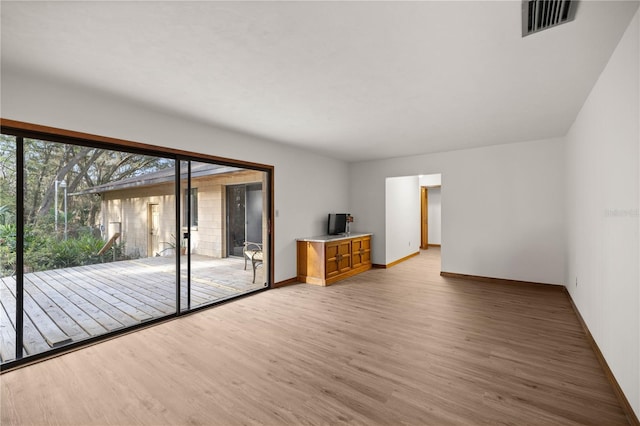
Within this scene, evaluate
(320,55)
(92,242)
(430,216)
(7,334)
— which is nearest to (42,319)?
(7,334)

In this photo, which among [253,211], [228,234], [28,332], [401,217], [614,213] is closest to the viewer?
[614,213]

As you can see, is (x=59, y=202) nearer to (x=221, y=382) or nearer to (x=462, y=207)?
(x=221, y=382)

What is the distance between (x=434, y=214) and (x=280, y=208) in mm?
7583

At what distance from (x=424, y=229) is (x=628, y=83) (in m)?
8.60

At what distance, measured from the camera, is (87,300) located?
3.17 metres

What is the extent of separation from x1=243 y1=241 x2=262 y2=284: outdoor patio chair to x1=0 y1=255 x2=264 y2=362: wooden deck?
863mm

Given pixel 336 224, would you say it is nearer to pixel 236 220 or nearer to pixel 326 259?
pixel 326 259

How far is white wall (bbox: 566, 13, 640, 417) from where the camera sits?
180cm

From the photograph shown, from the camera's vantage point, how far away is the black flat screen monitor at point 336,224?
6.20 meters

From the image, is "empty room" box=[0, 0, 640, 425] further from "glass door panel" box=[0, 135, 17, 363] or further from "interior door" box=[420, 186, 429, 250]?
"interior door" box=[420, 186, 429, 250]

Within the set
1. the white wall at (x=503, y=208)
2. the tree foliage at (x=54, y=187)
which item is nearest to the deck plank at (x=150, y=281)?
the tree foliage at (x=54, y=187)

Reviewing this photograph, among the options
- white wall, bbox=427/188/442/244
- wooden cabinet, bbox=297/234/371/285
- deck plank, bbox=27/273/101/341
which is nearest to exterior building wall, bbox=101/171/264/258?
deck plank, bbox=27/273/101/341

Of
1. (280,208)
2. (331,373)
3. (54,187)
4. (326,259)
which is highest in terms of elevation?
(54,187)

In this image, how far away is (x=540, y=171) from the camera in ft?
16.0
